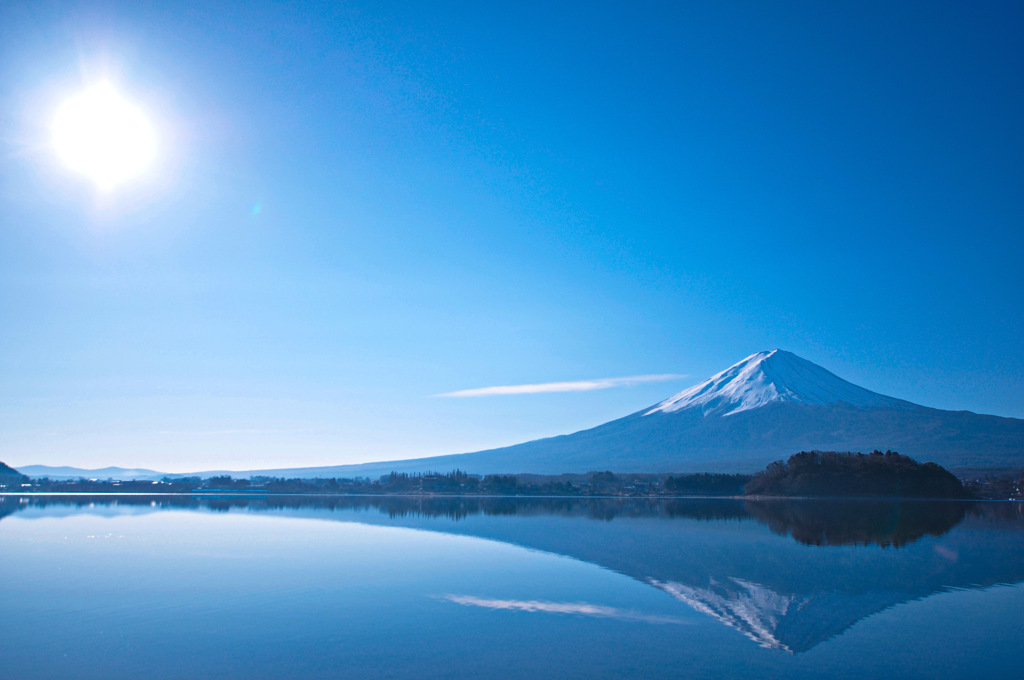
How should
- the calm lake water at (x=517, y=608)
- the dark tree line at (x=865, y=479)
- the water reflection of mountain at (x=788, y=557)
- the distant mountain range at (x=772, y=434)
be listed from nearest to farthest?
the calm lake water at (x=517, y=608)
the water reflection of mountain at (x=788, y=557)
the dark tree line at (x=865, y=479)
the distant mountain range at (x=772, y=434)

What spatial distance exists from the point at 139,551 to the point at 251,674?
60.1ft

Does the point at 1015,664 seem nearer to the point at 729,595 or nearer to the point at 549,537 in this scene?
the point at 729,595

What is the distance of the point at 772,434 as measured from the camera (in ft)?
529

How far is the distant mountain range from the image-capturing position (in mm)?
141125

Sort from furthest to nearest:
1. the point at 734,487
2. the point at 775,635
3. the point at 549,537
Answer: the point at 734,487 < the point at 549,537 < the point at 775,635

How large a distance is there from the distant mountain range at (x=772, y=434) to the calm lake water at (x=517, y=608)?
4384 inches

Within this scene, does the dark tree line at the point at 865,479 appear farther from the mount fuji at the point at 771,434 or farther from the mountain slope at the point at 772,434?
the mountain slope at the point at 772,434

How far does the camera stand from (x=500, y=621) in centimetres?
1355

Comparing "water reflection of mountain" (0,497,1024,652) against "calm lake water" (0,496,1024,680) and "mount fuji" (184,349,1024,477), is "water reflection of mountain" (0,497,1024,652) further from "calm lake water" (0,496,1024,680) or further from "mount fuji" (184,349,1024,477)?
"mount fuji" (184,349,1024,477)

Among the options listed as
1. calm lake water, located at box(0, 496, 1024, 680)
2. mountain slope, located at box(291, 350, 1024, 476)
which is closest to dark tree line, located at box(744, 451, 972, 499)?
calm lake water, located at box(0, 496, 1024, 680)

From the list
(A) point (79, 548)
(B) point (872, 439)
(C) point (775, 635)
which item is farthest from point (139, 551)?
(B) point (872, 439)

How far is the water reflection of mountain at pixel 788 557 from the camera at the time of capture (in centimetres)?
1453

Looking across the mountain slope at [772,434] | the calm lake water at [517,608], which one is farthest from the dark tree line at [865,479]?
the mountain slope at [772,434]

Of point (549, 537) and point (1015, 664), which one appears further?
point (549, 537)
